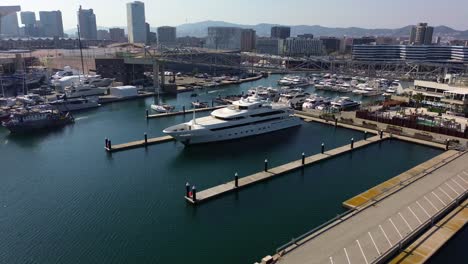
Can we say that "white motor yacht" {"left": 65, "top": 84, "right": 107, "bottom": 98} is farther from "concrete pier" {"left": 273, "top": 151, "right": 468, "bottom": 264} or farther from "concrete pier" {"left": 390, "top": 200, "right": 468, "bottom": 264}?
"concrete pier" {"left": 390, "top": 200, "right": 468, "bottom": 264}

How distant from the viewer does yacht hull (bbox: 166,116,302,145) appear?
43.7 m

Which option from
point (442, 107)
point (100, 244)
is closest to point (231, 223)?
point (100, 244)

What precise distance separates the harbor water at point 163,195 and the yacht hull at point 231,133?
40.9 inches

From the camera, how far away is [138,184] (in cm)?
3356

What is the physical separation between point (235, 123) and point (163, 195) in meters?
18.2

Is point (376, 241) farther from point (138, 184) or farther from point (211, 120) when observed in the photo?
point (211, 120)

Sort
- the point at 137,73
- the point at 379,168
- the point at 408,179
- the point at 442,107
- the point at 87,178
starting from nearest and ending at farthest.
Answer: the point at 408,179 < the point at 87,178 < the point at 379,168 < the point at 442,107 < the point at 137,73

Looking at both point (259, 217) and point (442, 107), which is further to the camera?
point (442, 107)

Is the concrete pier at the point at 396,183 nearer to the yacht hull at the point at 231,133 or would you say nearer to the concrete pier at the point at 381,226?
the concrete pier at the point at 381,226

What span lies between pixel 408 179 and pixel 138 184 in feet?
85.7

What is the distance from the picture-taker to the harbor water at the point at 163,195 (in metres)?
23.5

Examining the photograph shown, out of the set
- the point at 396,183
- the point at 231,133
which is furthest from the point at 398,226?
the point at 231,133

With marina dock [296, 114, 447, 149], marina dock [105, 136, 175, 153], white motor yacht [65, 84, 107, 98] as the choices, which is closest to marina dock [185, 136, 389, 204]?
marina dock [296, 114, 447, 149]

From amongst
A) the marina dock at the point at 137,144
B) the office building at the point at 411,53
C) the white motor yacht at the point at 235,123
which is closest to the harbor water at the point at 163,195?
the marina dock at the point at 137,144
